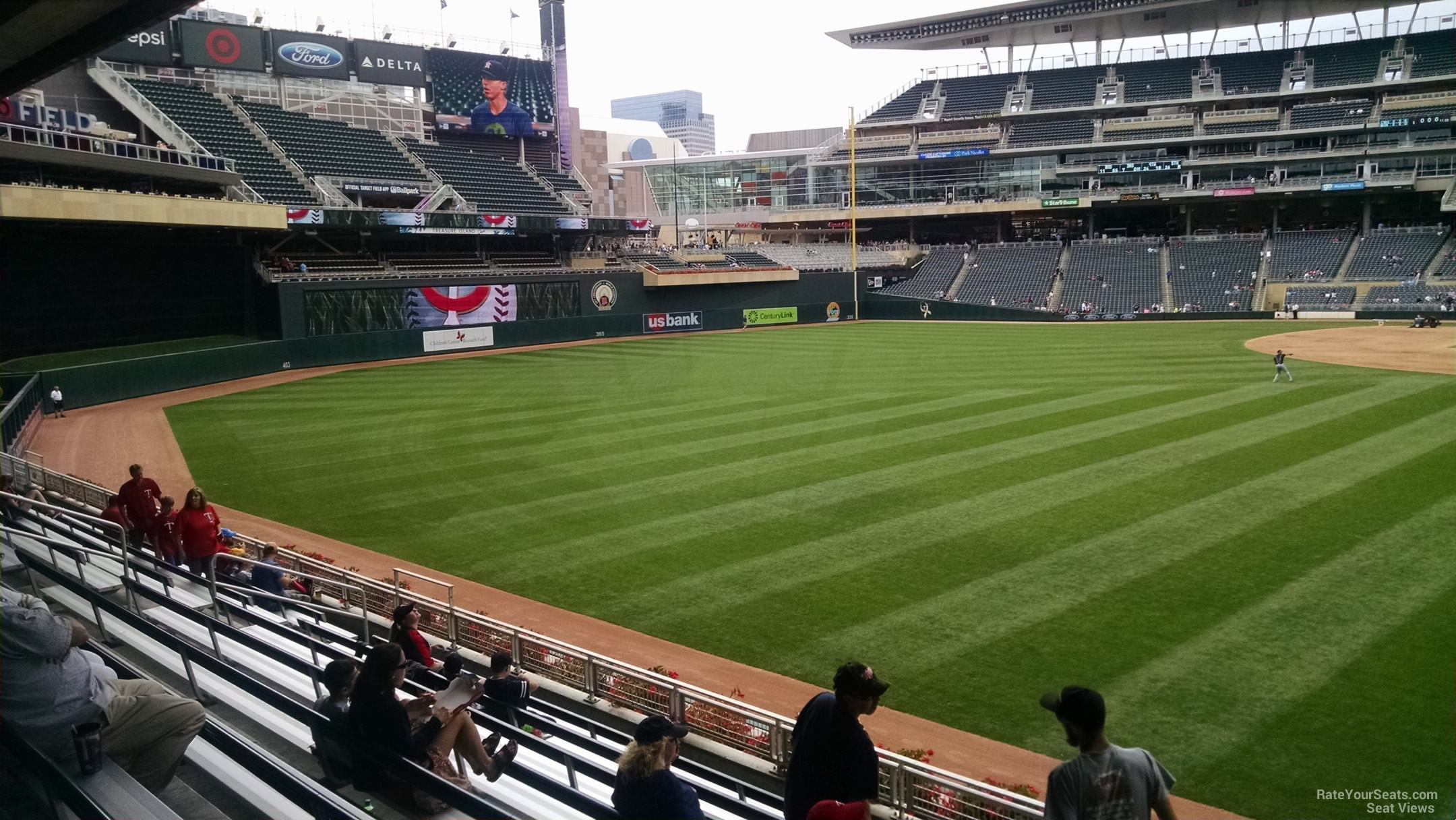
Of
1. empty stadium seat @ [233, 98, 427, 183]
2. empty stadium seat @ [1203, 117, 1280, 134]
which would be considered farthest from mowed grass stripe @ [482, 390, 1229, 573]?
empty stadium seat @ [1203, 117, 1280, 134]

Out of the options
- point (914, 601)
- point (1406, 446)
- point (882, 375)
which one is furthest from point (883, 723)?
point (882, 375)

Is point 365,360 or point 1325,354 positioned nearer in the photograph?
point 1325,354

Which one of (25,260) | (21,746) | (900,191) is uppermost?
(900,191)

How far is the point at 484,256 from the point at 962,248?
119ft

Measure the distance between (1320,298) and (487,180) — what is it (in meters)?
47.0

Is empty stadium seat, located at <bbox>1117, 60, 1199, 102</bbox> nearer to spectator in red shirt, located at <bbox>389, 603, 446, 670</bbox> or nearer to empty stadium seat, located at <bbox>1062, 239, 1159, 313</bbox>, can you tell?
empty stadium seat, located at <bbox>1062, 239, 1159, 313</bbox>

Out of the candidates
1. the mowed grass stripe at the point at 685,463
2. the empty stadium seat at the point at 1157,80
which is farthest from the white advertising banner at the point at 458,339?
the empty stadium seat at the point at 1157,80

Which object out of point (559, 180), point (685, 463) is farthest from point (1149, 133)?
point (685, 463)

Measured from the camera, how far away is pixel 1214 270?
59438 mm

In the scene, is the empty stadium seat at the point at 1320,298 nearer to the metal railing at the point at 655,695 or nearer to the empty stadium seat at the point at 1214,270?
the empty stadium seat at the point at 1214,270

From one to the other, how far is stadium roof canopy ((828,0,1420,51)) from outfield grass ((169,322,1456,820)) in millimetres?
45087

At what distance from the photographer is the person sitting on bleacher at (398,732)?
490cm

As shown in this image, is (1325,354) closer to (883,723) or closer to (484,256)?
(883,723)

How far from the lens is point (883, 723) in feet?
28.7
